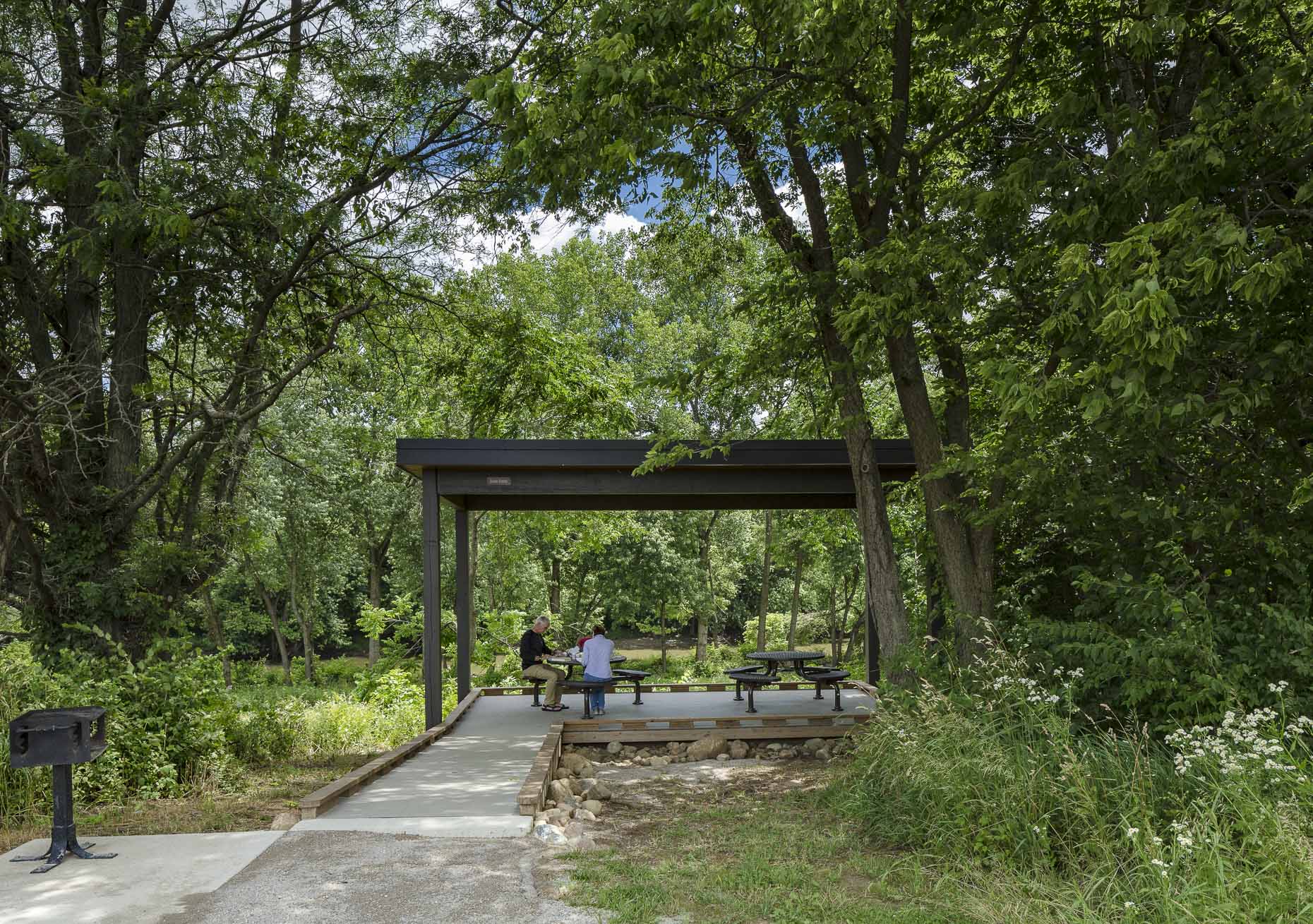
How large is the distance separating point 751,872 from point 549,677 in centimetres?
702

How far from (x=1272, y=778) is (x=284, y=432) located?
20079 mm

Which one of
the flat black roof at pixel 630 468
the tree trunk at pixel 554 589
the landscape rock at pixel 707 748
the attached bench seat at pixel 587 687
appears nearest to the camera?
the landscape rock at pixel 707 748

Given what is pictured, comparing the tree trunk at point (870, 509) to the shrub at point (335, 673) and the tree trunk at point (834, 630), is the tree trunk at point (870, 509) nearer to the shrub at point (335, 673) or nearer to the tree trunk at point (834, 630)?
the tree trunk at point (834, 630)

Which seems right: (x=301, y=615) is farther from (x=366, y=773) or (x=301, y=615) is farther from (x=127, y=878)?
(x=127, y=878)

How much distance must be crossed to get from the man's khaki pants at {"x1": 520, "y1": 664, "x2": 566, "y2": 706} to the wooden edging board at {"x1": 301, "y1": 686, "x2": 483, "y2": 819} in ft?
3.47

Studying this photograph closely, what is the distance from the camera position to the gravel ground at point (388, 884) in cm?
467

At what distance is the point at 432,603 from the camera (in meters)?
10.9

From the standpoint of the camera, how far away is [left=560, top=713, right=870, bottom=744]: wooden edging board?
1105 centimetres

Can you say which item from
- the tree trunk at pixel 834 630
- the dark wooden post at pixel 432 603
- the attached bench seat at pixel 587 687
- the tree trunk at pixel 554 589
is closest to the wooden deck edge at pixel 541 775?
the attached bench seat at pixel 587 687

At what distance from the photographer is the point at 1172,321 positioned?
18.1 ft

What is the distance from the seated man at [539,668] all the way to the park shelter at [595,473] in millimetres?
1477

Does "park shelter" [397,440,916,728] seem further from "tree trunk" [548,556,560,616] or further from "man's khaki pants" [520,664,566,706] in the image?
"tree trunk" [548,556,560,616]

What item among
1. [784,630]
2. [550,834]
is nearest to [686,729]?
[550,834]

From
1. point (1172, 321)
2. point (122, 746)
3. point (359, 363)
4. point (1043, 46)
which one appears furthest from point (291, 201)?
point (1172, 321)
